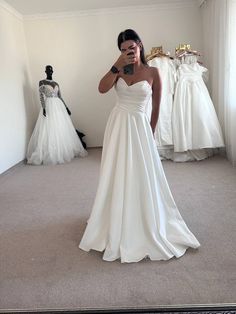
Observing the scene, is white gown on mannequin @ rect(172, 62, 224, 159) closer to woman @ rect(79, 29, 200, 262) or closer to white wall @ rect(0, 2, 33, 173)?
woman @ rect(79, 29, 200, 262)

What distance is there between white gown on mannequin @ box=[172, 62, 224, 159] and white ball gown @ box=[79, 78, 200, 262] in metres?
2.07

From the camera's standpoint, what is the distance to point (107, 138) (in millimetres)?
1684

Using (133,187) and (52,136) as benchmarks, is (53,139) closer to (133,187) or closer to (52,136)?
(52,136)

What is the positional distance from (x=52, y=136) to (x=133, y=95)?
2.81 meters

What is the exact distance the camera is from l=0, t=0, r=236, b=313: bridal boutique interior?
1.41 m

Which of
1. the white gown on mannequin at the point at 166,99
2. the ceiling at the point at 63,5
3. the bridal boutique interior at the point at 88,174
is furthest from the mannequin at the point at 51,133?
the white gown on mannequin at the point at 166,99

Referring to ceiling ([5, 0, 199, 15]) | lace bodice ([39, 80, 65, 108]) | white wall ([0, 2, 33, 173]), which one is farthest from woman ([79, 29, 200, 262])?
ceiling ([5, 0, 199, 15])

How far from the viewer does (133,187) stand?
1626mm

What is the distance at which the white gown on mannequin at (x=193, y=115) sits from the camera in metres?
3.57

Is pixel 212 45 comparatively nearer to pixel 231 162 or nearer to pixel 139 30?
pixel 139 30

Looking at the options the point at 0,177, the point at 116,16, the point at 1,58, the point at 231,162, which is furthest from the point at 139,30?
the point at 0,177

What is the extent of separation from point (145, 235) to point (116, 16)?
13.1 feet

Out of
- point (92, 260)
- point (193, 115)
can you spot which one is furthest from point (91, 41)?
point (92, 260)

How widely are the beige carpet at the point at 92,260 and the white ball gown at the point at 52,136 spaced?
1.20 m
